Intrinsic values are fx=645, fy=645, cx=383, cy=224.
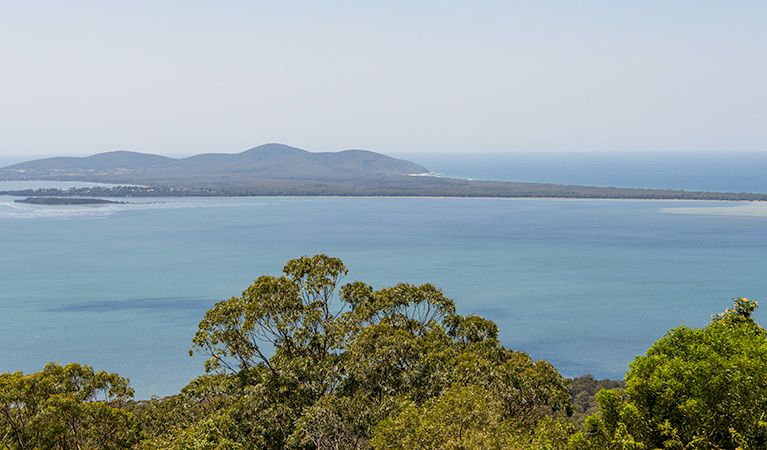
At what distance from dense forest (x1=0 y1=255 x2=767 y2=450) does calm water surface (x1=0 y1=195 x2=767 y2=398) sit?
79.1 feet

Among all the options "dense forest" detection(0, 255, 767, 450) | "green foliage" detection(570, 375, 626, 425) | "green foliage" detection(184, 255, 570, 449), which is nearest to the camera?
"dense forest" detection(0, 255, 767, 450)

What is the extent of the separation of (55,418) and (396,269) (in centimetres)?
5594

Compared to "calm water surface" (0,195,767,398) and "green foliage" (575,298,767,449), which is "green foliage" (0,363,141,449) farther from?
"calm water surface" (0,195,767,398)

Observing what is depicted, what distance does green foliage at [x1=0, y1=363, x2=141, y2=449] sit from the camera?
13742 mm

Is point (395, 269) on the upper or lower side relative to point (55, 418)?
lower

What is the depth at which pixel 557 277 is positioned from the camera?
67.4 metres

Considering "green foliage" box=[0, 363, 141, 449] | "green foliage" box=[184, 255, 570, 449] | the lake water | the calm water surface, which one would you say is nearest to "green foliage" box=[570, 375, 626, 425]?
the lake water

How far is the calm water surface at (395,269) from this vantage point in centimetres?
4656

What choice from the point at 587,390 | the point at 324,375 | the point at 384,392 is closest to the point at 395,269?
the point at 587,390

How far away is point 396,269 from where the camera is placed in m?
69.0

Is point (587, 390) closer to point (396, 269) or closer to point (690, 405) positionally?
point (690, 405)

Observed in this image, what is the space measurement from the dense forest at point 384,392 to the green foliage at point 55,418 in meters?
0.03

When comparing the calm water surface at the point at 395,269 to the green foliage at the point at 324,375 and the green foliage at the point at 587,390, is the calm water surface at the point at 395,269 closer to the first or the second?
the green foliage at the point at 587,390

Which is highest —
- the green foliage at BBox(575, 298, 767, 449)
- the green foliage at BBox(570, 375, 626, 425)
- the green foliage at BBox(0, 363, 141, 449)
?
the green foliage at BBox(575, 298, 767, 449)
